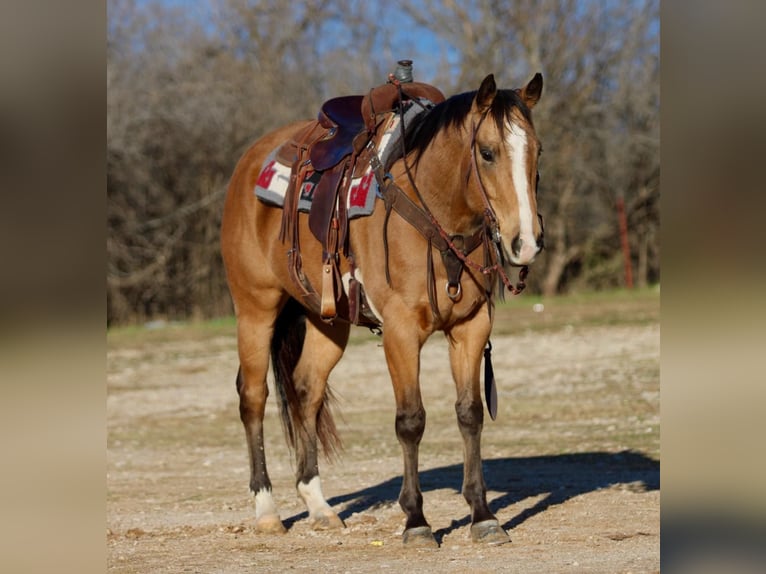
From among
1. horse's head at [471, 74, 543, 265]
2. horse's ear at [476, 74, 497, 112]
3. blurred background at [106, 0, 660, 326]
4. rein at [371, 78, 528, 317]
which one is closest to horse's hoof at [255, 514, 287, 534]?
rein at [371, 78, 528, 317]

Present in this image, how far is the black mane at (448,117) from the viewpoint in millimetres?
5227

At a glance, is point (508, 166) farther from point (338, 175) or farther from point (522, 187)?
point (338, 175)

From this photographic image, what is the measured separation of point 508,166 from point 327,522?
8.43 feet

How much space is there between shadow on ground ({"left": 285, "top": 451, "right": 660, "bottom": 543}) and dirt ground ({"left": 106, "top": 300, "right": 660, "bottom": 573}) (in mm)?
20

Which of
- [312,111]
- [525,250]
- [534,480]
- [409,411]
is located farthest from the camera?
[312,111]

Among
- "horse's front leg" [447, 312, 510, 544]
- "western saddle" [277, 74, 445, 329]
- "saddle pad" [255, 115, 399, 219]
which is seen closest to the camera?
"horse's front leg" [447, 312, 510, 544]

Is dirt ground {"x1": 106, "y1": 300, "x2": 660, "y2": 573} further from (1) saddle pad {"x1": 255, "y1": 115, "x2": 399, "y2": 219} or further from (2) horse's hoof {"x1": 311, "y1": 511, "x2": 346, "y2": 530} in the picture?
(1) saddle pad {"x1": 255, "y1": 115, "x2": 399, "y2": 219}

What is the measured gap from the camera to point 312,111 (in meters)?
23.7

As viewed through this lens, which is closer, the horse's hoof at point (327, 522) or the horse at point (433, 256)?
the horse at point (433, 256)

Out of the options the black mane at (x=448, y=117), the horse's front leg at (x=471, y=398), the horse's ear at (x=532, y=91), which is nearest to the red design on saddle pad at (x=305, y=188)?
the black mane at (x=448, y=117)

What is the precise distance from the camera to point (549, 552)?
17.6ft

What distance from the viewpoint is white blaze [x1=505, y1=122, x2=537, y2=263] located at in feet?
15.9

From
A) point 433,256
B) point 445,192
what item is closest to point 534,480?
point 433,256

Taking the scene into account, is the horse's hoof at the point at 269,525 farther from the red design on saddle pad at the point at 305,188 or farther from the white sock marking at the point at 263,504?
the red design on saddle pad at the point at 305,188
